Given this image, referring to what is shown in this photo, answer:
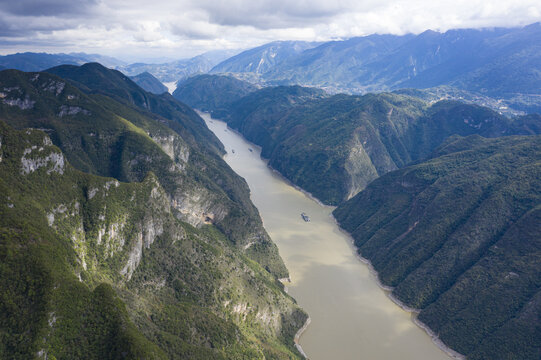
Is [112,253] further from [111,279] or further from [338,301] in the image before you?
[338,301]

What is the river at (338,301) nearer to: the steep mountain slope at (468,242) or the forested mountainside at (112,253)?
the steep mountain slope at (468,242)

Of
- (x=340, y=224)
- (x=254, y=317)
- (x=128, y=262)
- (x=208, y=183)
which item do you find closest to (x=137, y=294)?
(x=128, y=262)

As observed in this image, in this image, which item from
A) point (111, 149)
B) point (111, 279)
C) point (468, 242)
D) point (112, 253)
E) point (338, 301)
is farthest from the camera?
point (111, 149)

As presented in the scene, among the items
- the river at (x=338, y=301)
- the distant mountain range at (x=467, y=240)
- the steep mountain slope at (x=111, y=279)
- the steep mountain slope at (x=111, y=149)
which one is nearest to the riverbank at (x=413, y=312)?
the river at (x=338, y=301)

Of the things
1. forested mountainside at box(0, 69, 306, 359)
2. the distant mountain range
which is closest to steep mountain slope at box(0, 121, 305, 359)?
forested mountainside at box(0, 69, 306, 359)

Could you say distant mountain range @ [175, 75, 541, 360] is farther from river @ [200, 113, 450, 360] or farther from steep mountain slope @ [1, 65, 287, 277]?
steep mountain slope @ [1, 65, 287, 277]

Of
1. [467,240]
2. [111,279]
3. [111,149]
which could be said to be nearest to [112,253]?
[111,279]
